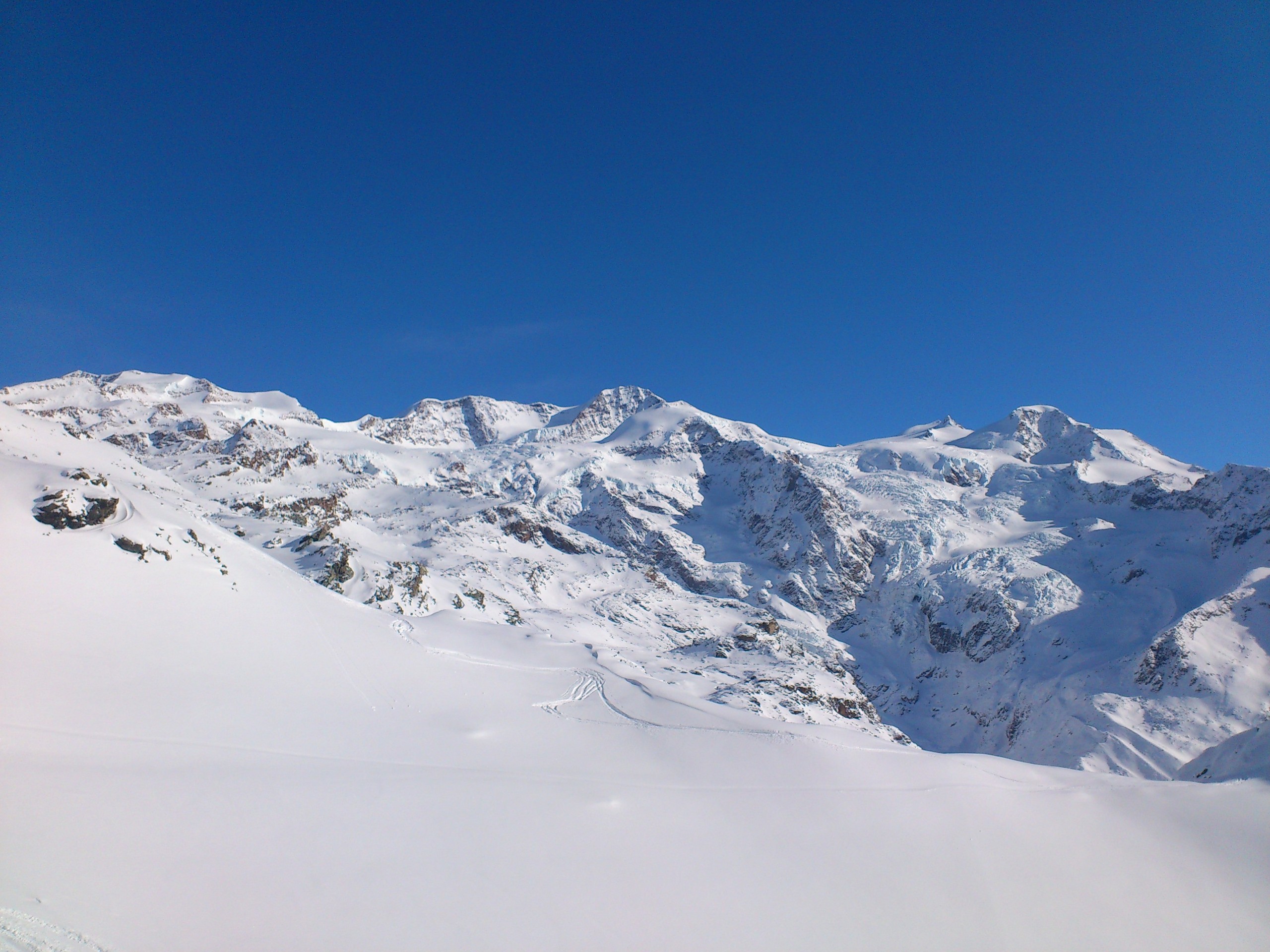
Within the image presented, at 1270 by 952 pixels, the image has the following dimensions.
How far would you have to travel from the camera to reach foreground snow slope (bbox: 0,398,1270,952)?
801 cm

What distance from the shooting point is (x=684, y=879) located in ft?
33.0

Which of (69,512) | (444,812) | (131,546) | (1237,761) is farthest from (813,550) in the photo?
(69,512)

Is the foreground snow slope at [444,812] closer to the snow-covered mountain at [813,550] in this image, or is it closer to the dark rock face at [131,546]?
the dark rock face at [131,546]

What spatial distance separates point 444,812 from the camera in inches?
425

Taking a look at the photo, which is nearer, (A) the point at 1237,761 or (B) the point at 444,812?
(B) the point at 444,812

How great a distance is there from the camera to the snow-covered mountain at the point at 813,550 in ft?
171

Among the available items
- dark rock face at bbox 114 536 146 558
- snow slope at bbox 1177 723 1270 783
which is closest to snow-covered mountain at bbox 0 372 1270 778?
dark rock face at bbox 114 536 146 558

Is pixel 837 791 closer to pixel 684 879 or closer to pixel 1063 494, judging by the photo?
pixel 684 879

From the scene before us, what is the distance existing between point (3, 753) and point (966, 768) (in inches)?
806

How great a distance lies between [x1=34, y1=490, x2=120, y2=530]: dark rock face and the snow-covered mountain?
8cm

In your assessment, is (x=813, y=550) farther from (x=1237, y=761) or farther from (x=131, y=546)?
(x=131, y=546)

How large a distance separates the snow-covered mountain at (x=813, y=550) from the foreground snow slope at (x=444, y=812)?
5476 millimetres

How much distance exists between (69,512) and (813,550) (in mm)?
90612

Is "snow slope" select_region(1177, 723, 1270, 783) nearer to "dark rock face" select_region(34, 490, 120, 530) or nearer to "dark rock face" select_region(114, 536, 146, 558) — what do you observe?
"dark rock face" select_region(114, 536, 146, 558)
